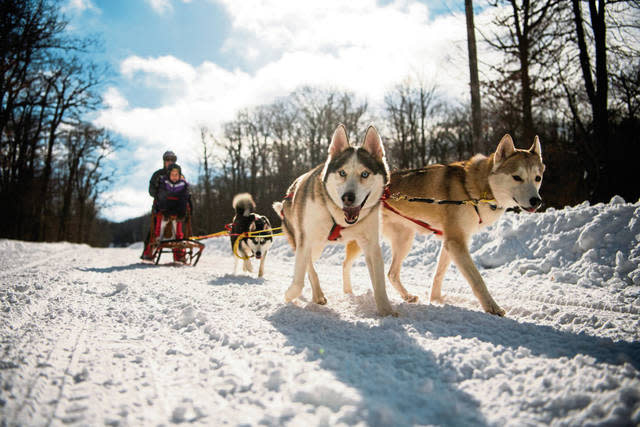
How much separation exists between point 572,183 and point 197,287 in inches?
815

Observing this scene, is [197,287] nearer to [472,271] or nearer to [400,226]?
[400,226]

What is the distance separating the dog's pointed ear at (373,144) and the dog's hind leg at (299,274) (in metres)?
1.13

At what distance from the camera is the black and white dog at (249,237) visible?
668cm

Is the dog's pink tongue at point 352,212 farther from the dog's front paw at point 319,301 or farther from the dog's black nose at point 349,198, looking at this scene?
the dog's front paw at point 319,301

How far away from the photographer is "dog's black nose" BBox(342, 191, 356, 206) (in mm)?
2619

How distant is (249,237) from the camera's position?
6.80 m

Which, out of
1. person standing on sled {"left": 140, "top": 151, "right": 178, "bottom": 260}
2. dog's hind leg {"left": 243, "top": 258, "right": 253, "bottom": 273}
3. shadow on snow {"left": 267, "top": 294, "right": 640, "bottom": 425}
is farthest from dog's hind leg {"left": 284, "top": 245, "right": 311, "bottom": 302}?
person standing on sled {"left": 140, "top": 151, "right": 178, "bottom": 260}

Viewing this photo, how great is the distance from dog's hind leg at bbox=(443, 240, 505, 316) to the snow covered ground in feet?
0.56

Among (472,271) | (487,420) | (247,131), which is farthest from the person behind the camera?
(247,131)

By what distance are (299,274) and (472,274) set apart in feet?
5.56

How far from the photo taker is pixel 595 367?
5.49ft

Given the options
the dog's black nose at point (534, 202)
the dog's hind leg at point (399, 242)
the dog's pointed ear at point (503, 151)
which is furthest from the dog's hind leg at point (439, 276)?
the dog's pointed ear at point (503, 151)

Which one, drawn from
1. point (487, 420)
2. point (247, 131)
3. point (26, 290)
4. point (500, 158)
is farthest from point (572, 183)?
point (247, 131)

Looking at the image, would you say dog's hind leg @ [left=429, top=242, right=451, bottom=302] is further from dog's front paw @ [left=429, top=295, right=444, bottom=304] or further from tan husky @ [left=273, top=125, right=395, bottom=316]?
tan husky @ [left=273, top=125, right=395, bottom=316]
